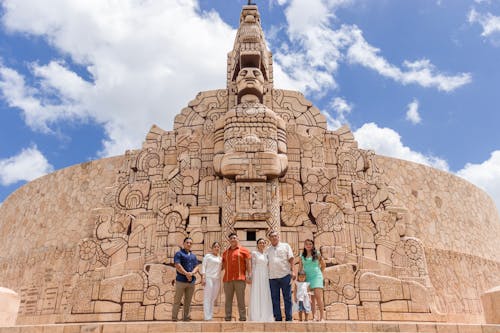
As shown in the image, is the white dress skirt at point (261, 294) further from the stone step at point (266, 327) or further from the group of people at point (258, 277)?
the stone step at point (266, 327)

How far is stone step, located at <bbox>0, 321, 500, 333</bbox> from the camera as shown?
4.73 meters

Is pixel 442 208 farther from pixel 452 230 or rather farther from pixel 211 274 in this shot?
pixel 211 274

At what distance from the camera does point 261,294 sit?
19.3ft

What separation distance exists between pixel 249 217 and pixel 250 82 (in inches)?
148

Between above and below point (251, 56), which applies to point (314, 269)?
below

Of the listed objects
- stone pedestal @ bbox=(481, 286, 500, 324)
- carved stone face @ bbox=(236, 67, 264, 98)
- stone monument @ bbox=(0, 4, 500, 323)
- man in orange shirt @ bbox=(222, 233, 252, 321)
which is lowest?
stone pedestal @ bbox=(481, 286, 500, 324)

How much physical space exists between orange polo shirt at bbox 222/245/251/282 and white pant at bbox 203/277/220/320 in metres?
0.31

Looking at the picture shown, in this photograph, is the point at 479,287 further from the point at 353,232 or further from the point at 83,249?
the point at 83,249

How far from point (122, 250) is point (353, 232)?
17.0ft

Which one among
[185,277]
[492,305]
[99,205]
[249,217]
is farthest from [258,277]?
[99,205]

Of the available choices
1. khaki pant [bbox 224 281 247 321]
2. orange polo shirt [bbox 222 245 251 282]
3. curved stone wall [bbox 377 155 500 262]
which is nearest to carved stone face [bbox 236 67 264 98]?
curved stone wall [bbox 377 155 500 262]

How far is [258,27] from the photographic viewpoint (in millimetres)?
12859

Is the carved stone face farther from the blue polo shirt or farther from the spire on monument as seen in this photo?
the blue polo shirt

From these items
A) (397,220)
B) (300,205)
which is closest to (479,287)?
(397,220)
